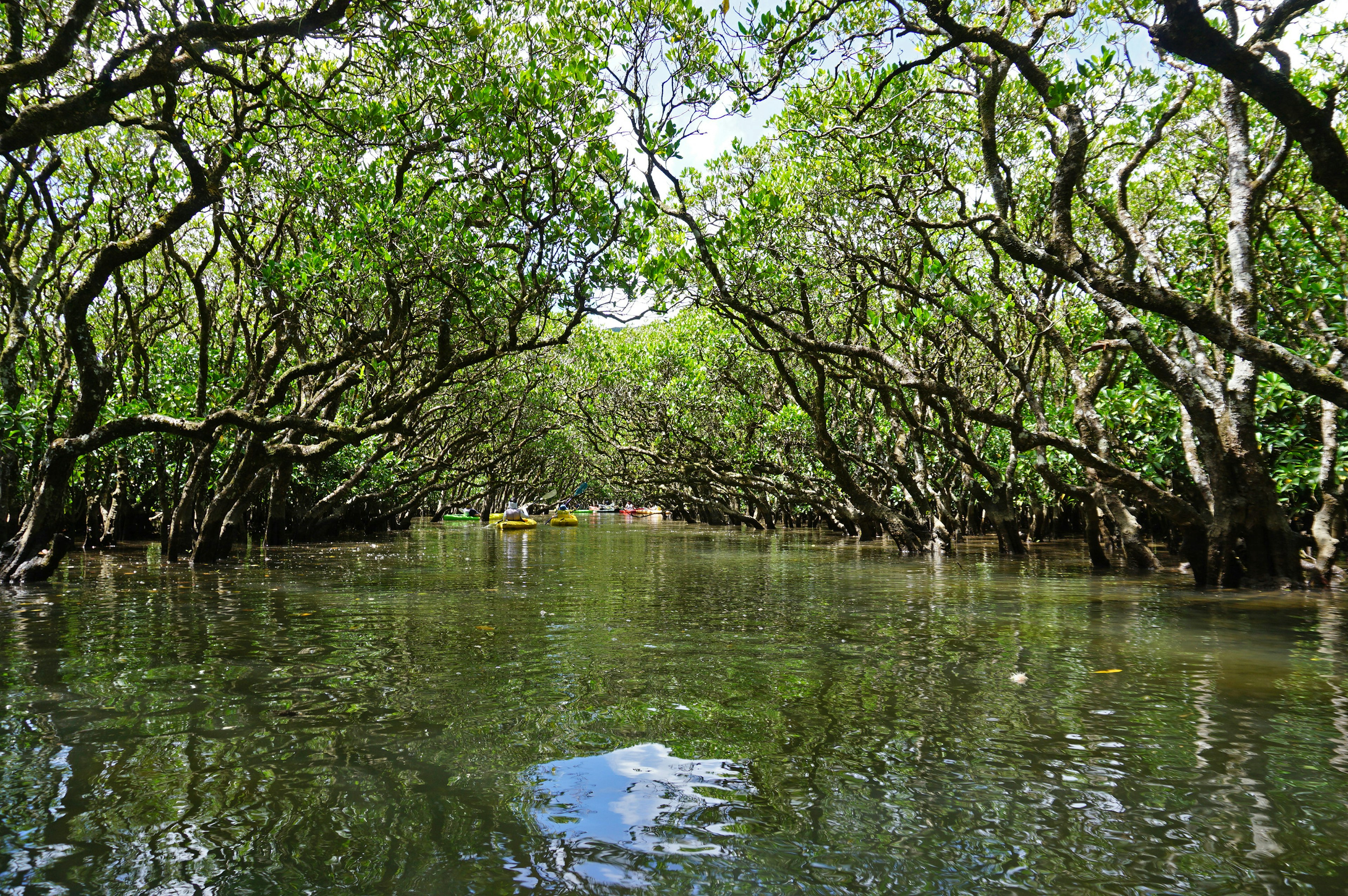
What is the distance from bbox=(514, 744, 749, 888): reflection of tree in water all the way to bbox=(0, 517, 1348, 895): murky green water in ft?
0.05

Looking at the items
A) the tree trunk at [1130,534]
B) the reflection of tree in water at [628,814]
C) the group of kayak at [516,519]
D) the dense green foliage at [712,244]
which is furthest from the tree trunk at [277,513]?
the reflection of tree in water at [628,814]

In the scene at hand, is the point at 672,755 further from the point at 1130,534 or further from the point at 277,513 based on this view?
the point at 277,513

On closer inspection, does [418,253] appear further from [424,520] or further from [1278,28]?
[424,520]

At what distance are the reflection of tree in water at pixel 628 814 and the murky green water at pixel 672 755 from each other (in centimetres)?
1

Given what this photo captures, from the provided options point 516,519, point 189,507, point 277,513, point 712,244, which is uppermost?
point 712,244

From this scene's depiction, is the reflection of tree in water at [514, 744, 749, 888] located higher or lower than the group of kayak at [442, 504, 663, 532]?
higher

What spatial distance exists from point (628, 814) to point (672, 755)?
73 cm

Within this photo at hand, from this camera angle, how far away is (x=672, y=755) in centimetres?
381

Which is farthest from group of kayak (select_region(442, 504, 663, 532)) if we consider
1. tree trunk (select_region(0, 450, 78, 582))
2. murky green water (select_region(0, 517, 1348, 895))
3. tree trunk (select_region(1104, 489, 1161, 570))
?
murky green water (select_region(0, 517, 1348, 895))

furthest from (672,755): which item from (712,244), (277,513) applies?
(277,513)

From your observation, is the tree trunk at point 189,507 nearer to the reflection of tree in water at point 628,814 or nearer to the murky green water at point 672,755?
the murky green water at point 672,755

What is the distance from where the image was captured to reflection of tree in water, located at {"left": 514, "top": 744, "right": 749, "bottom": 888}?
8.74ft

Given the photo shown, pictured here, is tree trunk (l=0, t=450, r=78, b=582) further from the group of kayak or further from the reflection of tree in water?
the group of kayak

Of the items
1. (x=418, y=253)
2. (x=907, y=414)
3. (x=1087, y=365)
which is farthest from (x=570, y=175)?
(x=1087, y=365)
